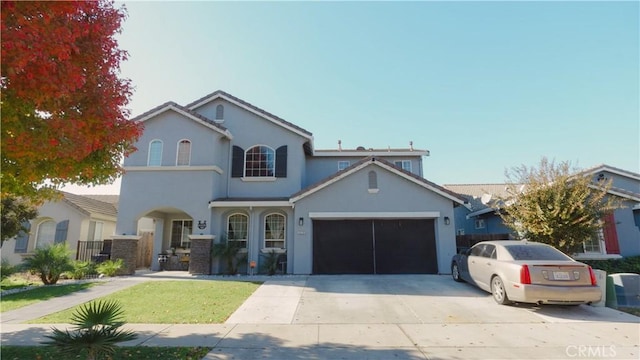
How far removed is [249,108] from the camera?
17656 millimetres

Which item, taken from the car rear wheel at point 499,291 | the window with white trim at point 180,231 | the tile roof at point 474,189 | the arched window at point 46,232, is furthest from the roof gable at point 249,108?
the tile roof at point 474,189

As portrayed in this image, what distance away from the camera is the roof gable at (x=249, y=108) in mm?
17453

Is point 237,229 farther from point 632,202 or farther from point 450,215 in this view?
point 632,202

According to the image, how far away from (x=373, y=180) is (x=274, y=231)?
5.46m

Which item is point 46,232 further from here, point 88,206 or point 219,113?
point 219,113

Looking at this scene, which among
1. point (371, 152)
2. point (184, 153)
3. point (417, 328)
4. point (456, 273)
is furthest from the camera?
point (371, 152)

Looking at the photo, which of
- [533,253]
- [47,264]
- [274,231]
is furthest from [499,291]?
[47,264]

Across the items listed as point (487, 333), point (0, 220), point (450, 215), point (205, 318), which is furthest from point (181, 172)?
point (487, 333)

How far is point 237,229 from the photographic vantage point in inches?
650

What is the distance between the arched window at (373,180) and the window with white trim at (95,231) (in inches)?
702

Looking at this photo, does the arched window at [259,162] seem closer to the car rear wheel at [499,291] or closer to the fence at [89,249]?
the fence at [89,249]

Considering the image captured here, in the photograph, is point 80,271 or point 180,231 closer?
point 80,271

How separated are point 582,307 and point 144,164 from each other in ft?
57.8

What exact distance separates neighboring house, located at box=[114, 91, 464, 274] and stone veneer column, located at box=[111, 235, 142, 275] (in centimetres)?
23
